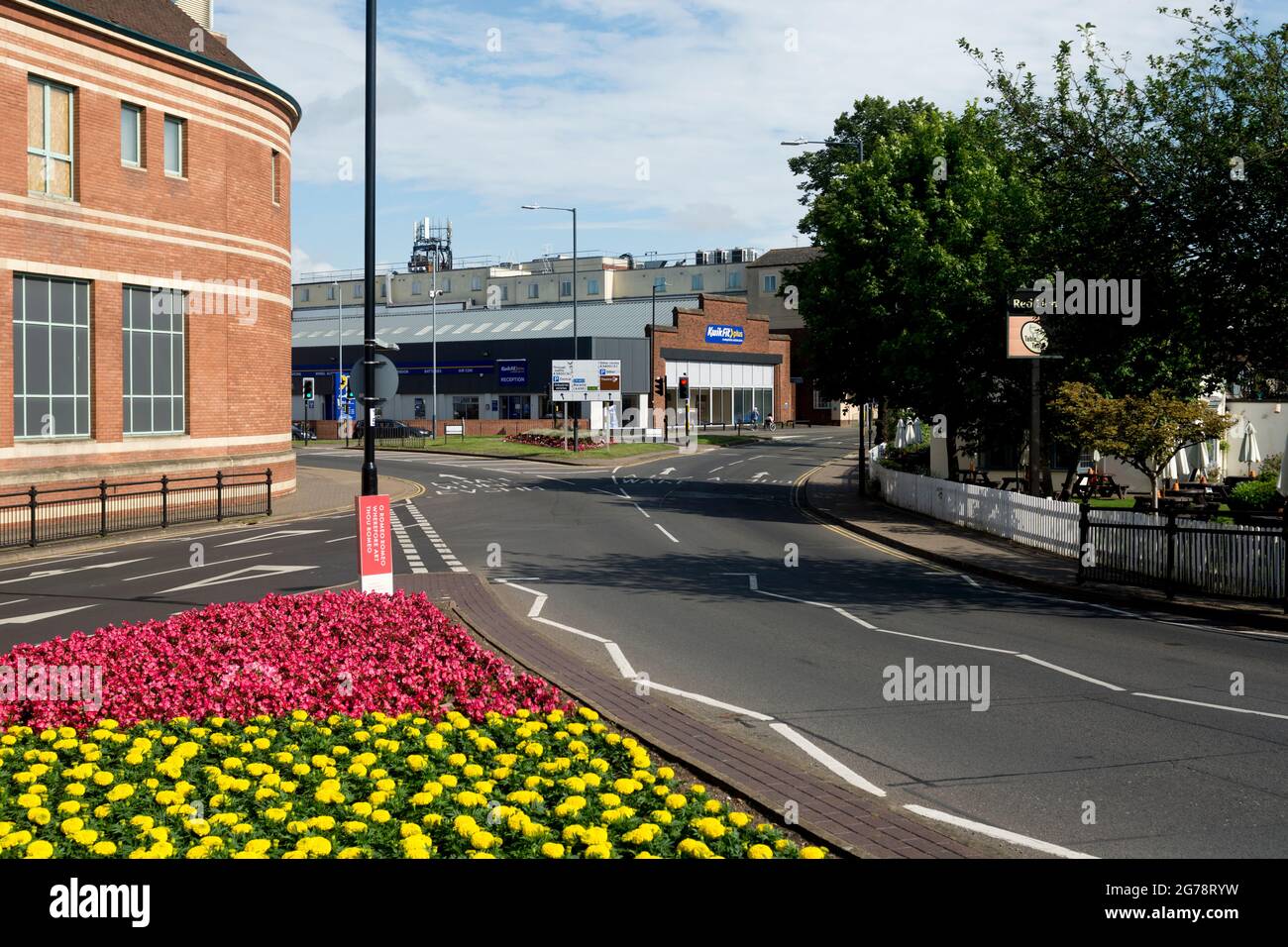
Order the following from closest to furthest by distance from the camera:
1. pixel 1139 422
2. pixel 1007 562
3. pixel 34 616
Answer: pixel 34 616
pixel 1007 562
pixel 1139 422

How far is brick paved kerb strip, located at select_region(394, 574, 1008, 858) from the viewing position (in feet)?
22.2

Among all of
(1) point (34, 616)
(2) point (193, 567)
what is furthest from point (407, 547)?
(1) point (34, 616)

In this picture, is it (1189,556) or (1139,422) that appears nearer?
(1189,556)

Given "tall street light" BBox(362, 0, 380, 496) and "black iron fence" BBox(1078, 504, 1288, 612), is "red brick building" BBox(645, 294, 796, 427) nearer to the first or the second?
"black iron fence" BBox(1078, 504, 1288, 612)

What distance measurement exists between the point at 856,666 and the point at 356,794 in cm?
655

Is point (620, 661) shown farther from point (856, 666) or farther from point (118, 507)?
point (118, 507)

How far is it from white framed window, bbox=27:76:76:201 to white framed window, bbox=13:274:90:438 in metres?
2.13

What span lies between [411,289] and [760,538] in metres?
107

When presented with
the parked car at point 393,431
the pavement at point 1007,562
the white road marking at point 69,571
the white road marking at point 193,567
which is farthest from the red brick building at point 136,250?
the parked car at point 393,431

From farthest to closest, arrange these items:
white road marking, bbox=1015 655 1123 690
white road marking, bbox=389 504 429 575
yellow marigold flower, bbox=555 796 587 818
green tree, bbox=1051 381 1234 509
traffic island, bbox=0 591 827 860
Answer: green tree, bbox=1051 381 1234 509 → white road marking, bbox=389 504 429 575 → white road marking, bbox=1015 655 1123 690 → yellow marigold flower, bbox=555 796 587 818 → traffic island, bbox=0 591 827 860

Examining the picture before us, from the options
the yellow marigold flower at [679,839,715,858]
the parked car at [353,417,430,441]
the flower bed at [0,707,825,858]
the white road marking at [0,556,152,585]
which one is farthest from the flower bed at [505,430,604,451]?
the yellow marigold flower at [679,839,715,858]

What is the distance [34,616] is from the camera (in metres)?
15.5

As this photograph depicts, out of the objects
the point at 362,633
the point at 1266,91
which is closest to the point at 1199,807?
the point at 362,633
